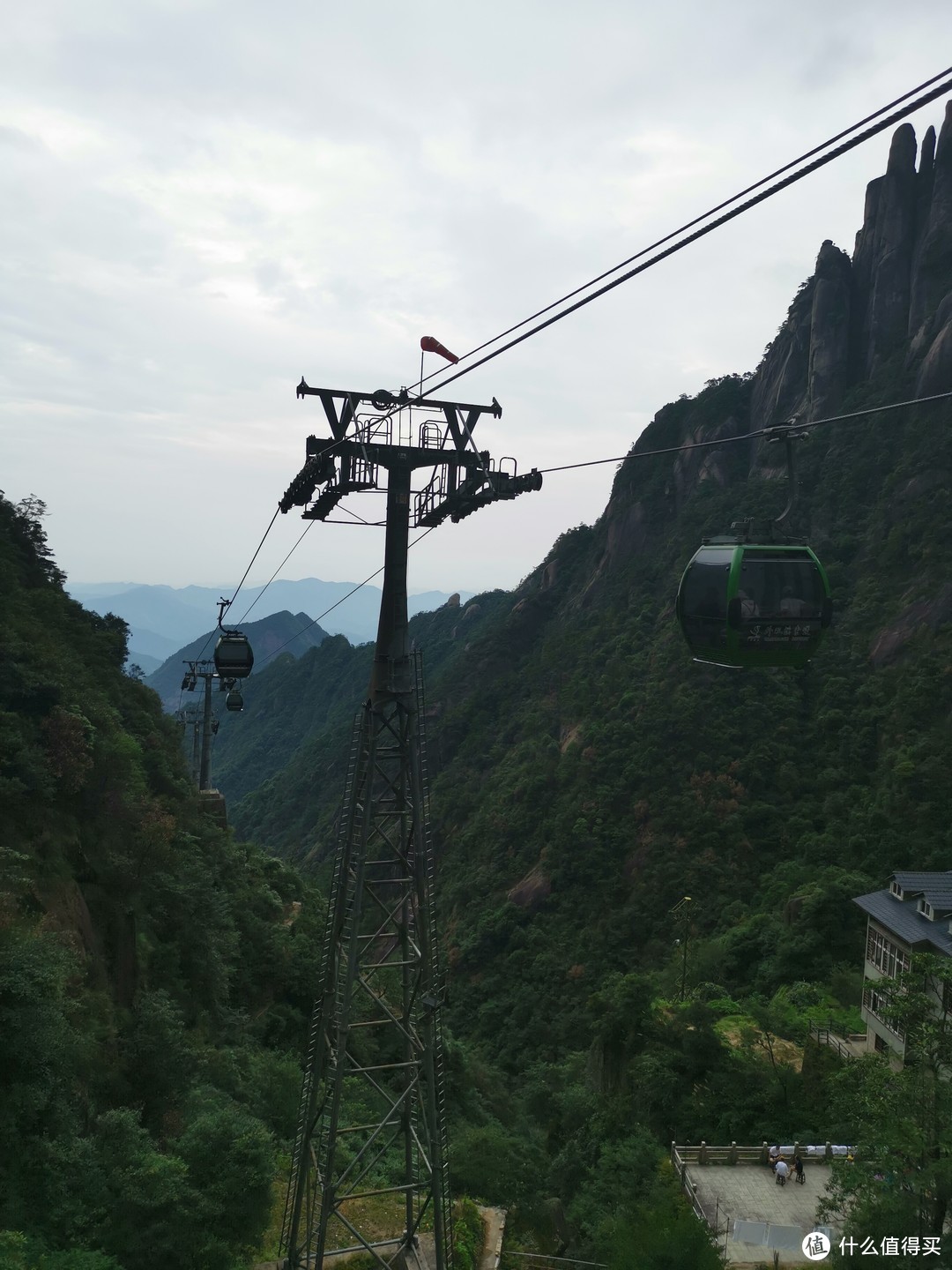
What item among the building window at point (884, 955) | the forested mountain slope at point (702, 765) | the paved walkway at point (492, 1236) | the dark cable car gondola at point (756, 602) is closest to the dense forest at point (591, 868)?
the forested mountain slope at point (702, 765)

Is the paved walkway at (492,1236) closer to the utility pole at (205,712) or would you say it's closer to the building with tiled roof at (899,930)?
the building with tiled roof at (899,930)

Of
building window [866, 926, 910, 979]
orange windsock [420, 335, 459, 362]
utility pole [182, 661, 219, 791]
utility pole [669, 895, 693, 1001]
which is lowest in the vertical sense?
utility pole [669, 895, 693, 1001]

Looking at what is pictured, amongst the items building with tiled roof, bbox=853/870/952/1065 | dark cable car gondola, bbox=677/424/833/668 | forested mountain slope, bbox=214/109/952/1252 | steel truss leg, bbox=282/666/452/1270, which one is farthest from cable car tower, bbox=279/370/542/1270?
building with tiled roof, bbox=853/870/952/1065

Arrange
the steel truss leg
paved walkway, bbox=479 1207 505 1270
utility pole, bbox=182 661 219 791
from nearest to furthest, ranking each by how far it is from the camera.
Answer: the steel truss leg, paved walkway, bbox=479 1207 505 1270, utility pole, bbox=182 661 219 791

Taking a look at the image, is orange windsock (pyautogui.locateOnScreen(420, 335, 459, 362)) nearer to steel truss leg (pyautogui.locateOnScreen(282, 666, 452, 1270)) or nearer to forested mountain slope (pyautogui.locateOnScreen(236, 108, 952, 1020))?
steel truss leg (pyautogui.locateOnScreen(282, 666, 452, 1270))

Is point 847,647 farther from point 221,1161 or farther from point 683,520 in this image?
point 221,1161

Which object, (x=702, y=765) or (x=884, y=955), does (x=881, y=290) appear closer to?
(x=702, y=765)

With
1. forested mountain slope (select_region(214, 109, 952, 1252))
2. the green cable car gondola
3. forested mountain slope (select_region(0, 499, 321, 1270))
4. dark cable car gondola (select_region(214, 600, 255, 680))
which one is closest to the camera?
the green cable car gondola

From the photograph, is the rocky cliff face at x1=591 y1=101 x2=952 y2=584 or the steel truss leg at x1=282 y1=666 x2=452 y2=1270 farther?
the rocky cliff face at x1=591 y1=101 x2=952 y2=584

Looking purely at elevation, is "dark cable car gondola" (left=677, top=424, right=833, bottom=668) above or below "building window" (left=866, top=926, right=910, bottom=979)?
above
